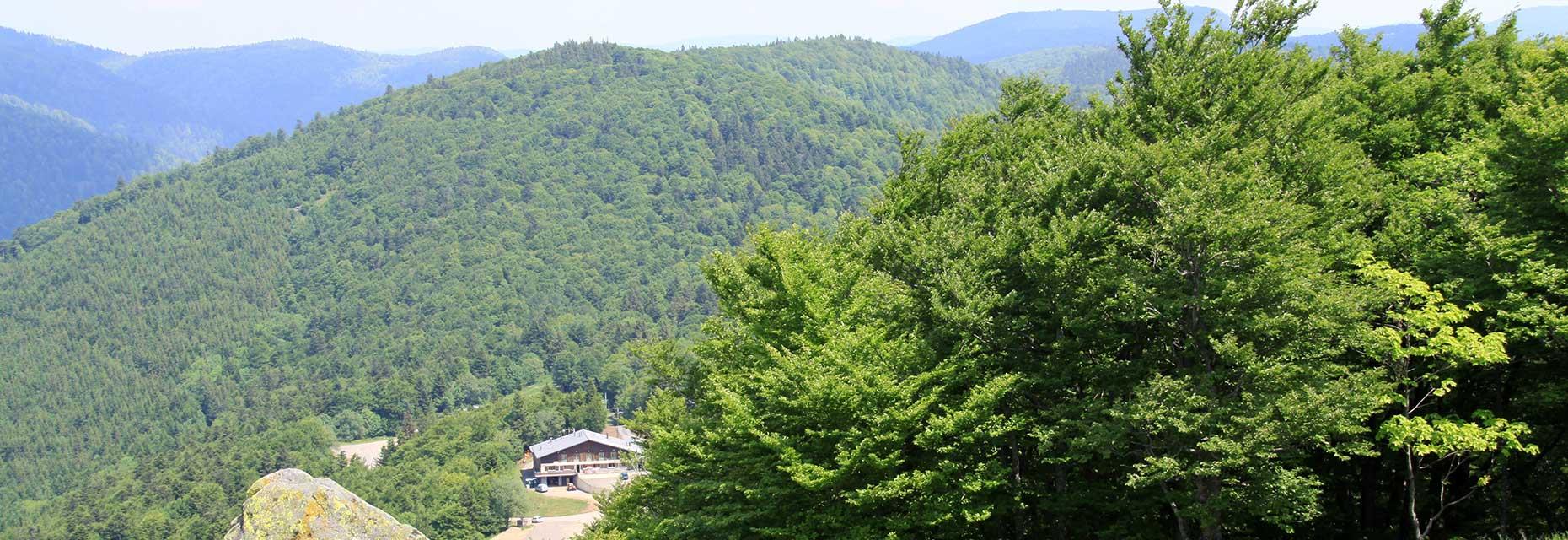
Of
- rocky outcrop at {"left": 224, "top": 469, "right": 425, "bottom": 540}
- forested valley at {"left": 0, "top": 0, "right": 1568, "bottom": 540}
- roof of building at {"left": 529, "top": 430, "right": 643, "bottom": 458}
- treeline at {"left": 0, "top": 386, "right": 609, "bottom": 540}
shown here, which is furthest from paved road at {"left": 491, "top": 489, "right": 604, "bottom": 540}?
rocky outcrop at {"left": 224, "top": 469, "right": 425, "bottom": 540}

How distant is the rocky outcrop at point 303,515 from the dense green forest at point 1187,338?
24.8ft

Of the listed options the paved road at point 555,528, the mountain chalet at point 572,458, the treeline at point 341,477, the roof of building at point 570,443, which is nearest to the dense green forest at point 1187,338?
the paved road at point 555,528

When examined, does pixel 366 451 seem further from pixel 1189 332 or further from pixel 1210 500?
pixel 1189 332

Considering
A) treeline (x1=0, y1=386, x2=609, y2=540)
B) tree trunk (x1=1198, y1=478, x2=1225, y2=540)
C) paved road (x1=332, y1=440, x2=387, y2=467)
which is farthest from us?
paved road (x1=332, y1=440, x2=387, y2=467)

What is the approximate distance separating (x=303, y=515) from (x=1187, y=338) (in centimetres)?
1531

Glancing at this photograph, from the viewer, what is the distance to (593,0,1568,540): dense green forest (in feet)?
63.6

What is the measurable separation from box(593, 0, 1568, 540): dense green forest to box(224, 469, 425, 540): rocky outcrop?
756cm

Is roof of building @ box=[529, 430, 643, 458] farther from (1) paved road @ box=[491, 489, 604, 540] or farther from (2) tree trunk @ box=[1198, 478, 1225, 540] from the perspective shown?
(2) tree trunk @ box=[1198, 478, 1225, 540]

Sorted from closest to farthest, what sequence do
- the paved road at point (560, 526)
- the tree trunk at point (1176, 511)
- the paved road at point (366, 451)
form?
the tree trunk at point (1176, 511), the paved road at point (560, 526), the paved road at point (366, 451)

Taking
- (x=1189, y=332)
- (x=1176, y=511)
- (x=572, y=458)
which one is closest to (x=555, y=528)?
(x=572, y=458)

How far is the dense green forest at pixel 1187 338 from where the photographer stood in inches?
763

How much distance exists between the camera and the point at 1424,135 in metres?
27.5

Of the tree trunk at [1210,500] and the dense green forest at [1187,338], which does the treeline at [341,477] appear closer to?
the dense green forest at [1187,338]

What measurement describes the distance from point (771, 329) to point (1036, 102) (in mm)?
14445
